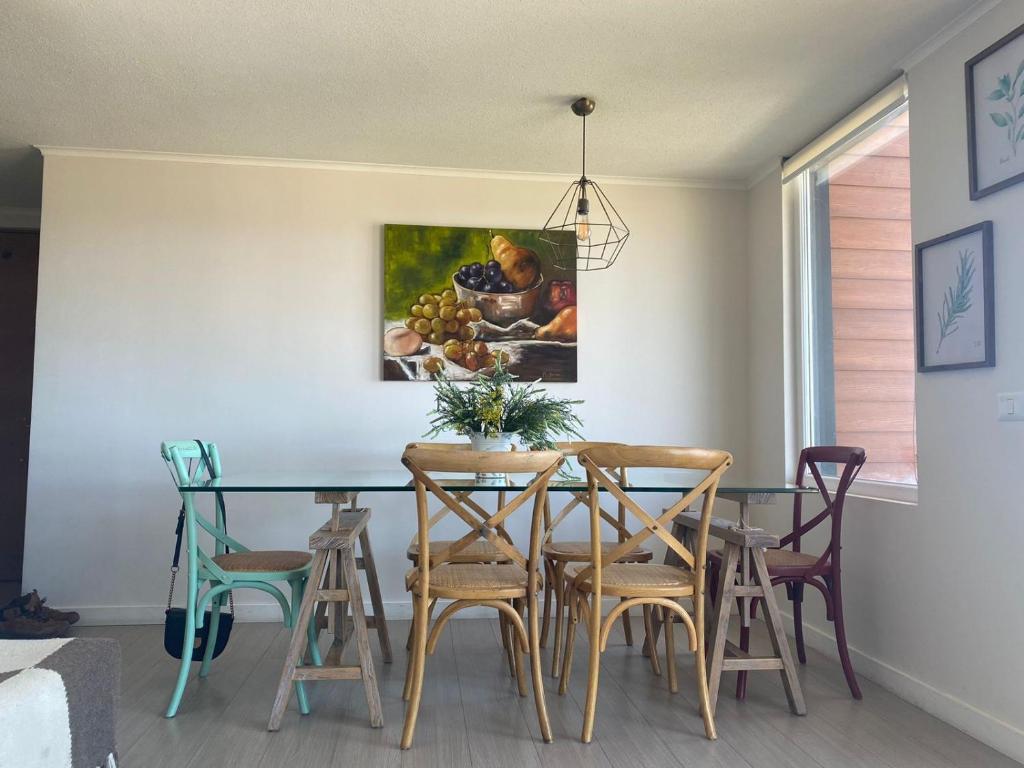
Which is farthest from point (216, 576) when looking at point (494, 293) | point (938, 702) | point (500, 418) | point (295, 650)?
point (938, 702)

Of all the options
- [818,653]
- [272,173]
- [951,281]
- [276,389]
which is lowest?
[818,653]

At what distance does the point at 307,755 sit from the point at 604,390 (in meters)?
2.54

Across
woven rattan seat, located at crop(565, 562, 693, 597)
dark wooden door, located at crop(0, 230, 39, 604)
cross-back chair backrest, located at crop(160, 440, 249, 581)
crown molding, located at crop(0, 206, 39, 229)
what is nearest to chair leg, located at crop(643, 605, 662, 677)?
woven rattan seat, located at crop(565, 562, 693, 597)

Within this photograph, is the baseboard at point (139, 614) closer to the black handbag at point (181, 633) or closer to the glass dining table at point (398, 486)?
the black handbag at point (181, 633)

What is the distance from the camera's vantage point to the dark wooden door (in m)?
4.95

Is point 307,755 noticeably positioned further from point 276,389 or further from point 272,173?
point 272,173

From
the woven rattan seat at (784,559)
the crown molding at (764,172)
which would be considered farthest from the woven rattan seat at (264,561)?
the crown molding at (764,172)

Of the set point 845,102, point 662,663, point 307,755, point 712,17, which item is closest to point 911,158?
point 845,102

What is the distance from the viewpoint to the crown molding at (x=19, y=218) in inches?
200

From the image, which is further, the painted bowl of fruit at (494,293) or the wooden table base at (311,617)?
the painted bowl of fruit at (494,293)

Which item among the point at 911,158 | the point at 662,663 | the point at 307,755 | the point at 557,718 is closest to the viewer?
the point at 307,755

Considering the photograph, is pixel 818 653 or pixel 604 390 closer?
pixel 818 653

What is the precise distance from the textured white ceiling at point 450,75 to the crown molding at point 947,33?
0.11 ft

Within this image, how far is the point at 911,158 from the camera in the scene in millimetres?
2945
